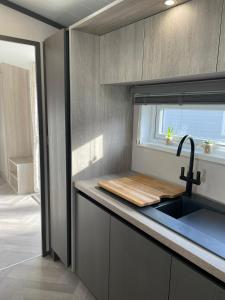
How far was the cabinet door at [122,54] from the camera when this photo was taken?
5.17 feet

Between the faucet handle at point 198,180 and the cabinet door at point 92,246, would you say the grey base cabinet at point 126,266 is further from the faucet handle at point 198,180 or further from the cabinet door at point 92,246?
the faucet handle at point 198,180

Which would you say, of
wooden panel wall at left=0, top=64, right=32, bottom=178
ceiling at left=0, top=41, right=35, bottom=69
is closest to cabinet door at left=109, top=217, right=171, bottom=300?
ceiling at left=0, top=41, right=35, bottom=69

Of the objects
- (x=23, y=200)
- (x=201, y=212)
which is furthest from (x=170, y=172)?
(x=23, y=200)

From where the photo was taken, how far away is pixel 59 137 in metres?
1.97

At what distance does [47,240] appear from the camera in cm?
248

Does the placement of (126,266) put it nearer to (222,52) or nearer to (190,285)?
(190,285)

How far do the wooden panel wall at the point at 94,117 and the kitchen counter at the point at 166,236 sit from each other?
351 mm

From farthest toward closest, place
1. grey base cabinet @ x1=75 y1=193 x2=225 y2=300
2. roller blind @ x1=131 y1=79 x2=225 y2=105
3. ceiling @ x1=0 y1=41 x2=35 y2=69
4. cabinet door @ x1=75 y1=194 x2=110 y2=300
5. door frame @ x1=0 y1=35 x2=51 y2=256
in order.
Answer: ceiling @ x1=0 y1=41 x2=35 y2=69 < door frame @ x1=0 y1=35 x2=51 y2=256 < cabinet door @ x1=75 y1=194 x2=110 y2=300 < roller blind @ x1=131 y1=79 x2=225 y2=105 < grey base cabinet @ x1=75 y1=193 x2=225 y2=300

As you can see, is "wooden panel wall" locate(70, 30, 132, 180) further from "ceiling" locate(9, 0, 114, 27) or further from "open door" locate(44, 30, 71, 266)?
"ceiling" locate(9, 0, 114, 27)

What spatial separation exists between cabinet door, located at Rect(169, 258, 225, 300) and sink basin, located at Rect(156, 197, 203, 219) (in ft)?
1.52

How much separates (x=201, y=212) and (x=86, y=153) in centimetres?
96

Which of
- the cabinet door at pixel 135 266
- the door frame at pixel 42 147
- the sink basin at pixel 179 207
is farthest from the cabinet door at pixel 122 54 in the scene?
the cabinet door at pixel 135 266

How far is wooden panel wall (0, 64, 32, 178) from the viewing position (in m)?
4.30

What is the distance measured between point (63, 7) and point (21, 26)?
0.42 m
